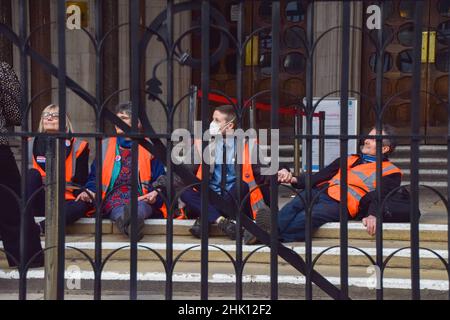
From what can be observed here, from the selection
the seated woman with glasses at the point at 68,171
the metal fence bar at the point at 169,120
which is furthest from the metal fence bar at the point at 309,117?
the seated woman with glasses at the point at 68,171

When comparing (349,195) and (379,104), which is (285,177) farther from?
(379,104)

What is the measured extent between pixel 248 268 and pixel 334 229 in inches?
30.1

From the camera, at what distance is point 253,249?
4.71 metres

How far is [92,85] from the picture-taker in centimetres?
905

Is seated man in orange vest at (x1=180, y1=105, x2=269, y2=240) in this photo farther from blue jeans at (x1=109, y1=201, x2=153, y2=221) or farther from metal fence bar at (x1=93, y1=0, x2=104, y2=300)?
metal fence bar at (x1=93, y1=0, x2=104, y2=300)

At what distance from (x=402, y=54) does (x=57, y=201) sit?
21.5ft

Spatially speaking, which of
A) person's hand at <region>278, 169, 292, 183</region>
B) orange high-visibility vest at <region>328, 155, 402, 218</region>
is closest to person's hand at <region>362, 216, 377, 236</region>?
orange high-visibility vest at <region>328, 155, 402, 218</region>

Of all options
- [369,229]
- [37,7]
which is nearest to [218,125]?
[369,229]

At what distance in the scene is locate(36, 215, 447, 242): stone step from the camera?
489 cm

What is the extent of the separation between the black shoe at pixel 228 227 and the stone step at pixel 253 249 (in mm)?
65

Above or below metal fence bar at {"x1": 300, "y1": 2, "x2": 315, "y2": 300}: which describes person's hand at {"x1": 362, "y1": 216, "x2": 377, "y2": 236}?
below

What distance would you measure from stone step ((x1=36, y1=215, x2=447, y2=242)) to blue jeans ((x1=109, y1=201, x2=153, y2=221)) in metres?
A: 0.06

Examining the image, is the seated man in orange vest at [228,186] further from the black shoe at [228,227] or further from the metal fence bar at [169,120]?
the metal fence bar at [169,120]
